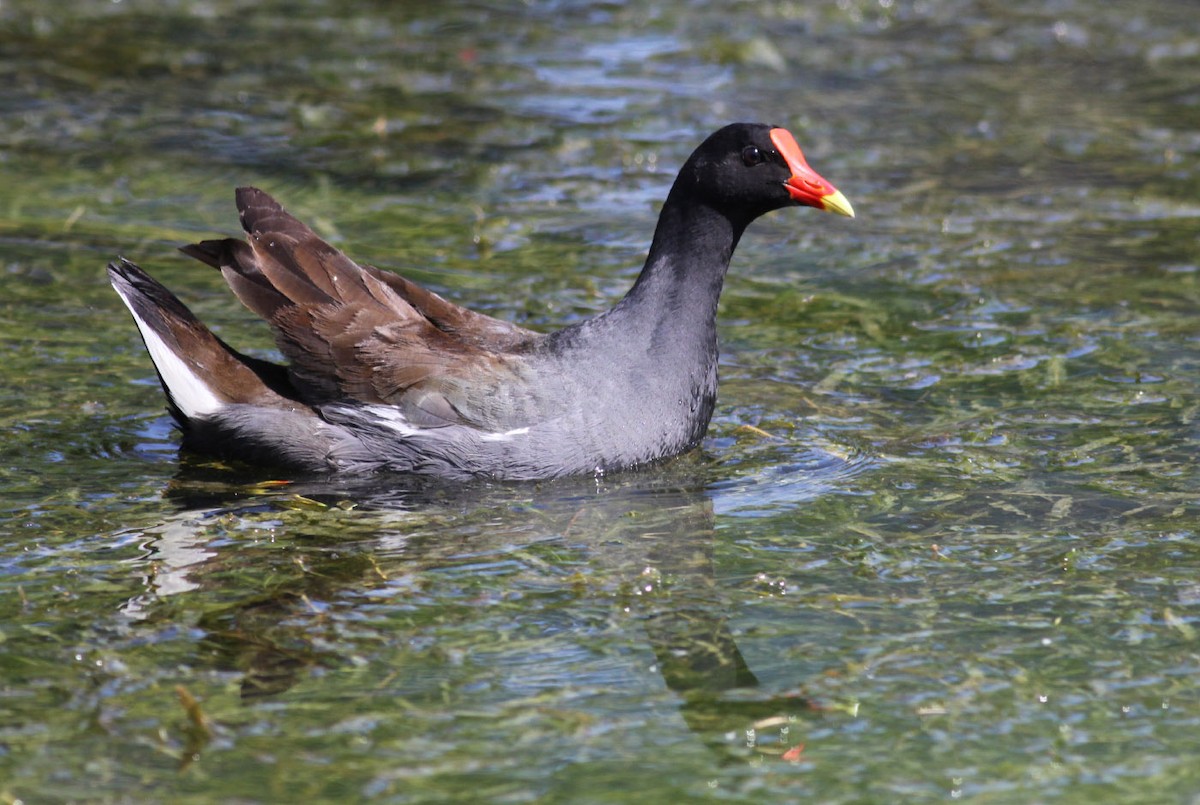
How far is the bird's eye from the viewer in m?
5.60

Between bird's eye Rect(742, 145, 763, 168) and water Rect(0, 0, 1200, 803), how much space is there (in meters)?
0.94

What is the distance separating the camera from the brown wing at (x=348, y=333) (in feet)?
17.6

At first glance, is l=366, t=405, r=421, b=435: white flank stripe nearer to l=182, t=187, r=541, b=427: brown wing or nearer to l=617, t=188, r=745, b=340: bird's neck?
l=182, t=187, r=541, b=427: brown wing

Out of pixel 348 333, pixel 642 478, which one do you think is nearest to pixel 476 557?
pixel 642 478

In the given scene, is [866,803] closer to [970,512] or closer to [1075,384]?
[970,512]

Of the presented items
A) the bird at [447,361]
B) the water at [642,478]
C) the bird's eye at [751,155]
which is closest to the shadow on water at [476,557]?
the water at [642,478]

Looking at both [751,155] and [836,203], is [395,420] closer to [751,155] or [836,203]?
[751,155]

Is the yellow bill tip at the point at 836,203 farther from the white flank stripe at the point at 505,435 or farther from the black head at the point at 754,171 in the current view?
the white flank stripe at the point at 505,435

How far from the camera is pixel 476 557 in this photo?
15.7ft

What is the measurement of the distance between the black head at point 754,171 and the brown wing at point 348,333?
2.85 ft

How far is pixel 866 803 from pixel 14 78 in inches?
315

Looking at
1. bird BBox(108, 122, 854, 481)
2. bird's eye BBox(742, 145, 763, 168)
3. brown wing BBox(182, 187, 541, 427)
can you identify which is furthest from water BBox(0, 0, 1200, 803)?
bird's eye BBox(742, 145, 763, 168)

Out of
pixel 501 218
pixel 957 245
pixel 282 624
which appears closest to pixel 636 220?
pixel 501 218

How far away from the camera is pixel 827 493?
5.29m
